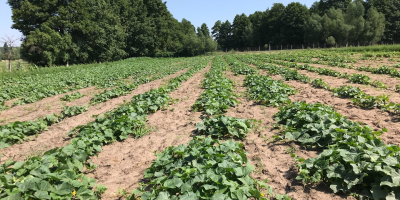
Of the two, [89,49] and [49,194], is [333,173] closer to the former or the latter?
[49,194]

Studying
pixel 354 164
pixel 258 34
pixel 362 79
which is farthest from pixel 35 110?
pixel 258 34

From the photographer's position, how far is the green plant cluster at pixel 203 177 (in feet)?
9.70

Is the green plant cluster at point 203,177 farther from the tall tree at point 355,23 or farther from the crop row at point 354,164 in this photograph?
the tall tree at point 355,23

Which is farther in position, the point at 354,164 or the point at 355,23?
the point at 355,23

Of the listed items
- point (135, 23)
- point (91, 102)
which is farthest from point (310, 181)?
point (135, 23)

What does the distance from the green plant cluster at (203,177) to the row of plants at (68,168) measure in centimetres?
88

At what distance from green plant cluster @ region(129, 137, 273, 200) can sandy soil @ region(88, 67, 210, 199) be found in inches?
20.3

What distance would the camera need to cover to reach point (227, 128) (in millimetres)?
5383

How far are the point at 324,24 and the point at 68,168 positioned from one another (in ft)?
219

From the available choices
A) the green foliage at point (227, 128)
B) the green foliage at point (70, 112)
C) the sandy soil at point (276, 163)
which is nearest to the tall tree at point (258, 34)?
the green foliage at point (70, 112)

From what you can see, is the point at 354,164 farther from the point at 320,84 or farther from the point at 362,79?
the point at 362,79

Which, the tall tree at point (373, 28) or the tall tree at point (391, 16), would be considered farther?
the tall tree at point (391, 16)

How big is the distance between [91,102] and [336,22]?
61.9m

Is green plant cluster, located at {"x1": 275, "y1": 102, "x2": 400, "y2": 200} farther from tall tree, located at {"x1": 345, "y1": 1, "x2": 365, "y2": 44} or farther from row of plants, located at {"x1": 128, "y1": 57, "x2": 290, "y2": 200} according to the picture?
tall tree, located at {"x1": 345, "y1": 1, "x2": 365, "y2": 44}
